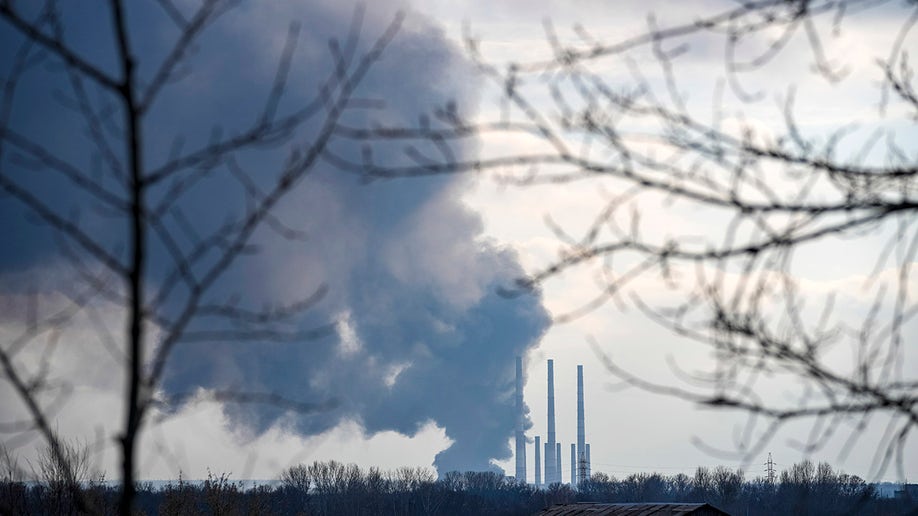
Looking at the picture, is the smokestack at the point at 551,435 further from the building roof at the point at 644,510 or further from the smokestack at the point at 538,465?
the building roof at the point at 644,510

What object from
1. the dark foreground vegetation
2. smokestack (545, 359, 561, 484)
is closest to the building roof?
the dark foreground vegetation

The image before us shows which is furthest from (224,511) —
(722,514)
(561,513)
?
(722,514)

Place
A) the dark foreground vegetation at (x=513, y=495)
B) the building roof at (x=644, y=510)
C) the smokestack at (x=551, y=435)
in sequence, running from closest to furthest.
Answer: the building roof at (x=644, y=510), the dark foreground vegetation at (x=513, y=495), the smokestack at (x=551, y=435)

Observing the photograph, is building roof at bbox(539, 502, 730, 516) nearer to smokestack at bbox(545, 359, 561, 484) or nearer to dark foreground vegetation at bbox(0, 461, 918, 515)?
dark foreground vegetation at bbox(0, 461, 918, 515)

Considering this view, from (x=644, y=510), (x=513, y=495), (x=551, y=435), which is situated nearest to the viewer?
(x=644, y=510)

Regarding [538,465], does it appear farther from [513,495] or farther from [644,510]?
[644,510]

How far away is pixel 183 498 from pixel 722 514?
57.2 ft

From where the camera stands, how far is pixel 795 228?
404 centimetres

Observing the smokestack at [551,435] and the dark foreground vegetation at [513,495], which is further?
the smokestack at [551,435]

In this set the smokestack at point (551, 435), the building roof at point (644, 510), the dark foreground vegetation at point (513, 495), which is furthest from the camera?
the smokestack at point (551, 435)

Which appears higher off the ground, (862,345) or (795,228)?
(795,228)

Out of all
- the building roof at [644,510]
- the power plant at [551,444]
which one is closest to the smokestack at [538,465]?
the power plant at [551,444]

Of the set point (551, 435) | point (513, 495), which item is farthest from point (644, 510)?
point (551, 435)

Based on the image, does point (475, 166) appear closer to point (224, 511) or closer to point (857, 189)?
point (857, 189)
